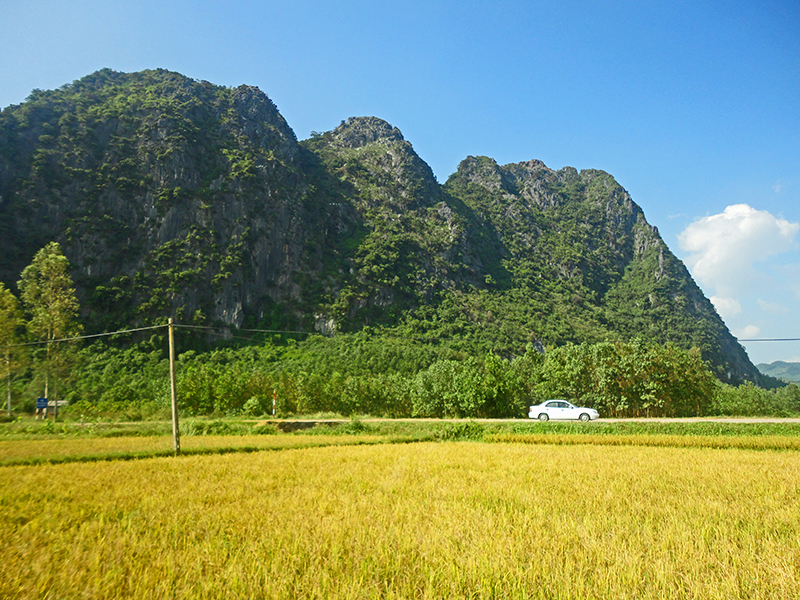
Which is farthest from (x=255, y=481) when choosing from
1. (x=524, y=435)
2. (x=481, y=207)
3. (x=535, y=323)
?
(x=481, y=207)

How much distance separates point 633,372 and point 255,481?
4216cm

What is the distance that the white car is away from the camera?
32312 millimetres

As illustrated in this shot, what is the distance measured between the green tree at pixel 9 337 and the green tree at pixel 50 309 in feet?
7.75

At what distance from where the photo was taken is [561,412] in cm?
3328

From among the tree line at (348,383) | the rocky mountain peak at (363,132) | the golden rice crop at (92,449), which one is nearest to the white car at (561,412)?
the tree line at (348,383)

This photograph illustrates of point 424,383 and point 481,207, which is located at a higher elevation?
point 481,207

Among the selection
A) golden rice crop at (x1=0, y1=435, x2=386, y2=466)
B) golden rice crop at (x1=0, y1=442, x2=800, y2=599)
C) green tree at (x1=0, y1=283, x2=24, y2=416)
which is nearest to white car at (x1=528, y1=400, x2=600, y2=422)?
golden rice crop at (x1=0, y1=435, x2=386, y2=466)

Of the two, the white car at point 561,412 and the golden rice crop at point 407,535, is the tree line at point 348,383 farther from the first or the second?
the golden rice crop at point 407,535

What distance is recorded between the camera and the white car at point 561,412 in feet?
106

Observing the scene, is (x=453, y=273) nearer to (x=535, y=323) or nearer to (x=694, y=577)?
(x=535, y=323)

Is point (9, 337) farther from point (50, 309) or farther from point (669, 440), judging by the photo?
point (669, 440)

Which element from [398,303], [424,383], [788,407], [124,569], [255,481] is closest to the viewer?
[124,569]

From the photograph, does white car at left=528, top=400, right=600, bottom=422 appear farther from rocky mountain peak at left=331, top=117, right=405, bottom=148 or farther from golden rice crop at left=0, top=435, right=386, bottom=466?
rocky mountain peak at left=331, top=117, right=405, bottom=148

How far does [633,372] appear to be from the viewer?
42156 millimetres
